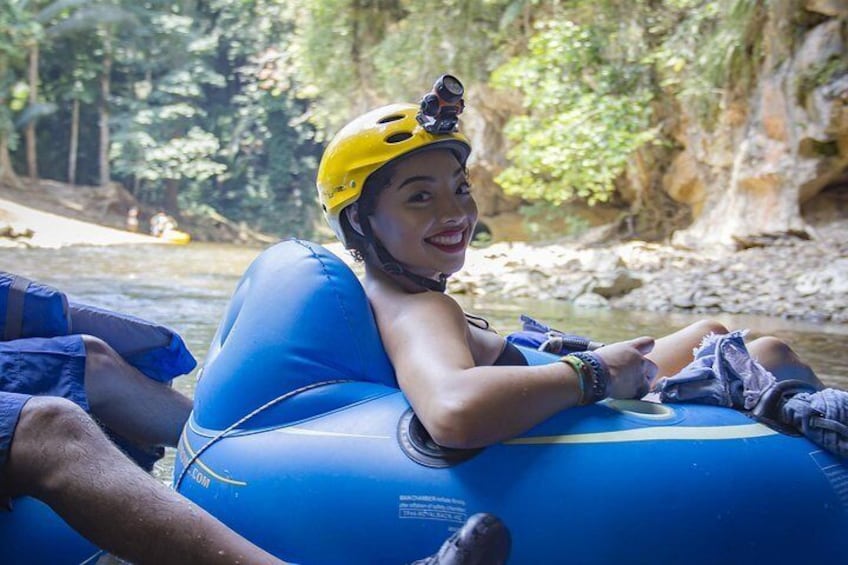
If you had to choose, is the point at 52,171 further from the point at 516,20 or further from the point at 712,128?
the point at 712,128

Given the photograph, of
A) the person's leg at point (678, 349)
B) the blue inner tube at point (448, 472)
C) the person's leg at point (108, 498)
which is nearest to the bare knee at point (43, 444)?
the person's leg at point (108, 498)

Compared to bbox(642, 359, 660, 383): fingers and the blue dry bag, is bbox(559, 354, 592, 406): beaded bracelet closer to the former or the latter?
bbox(642, 359, 660, 383): fingers

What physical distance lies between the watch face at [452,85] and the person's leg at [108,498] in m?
1.16

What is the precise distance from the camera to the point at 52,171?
1139 inches

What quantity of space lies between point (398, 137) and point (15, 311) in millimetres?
1050

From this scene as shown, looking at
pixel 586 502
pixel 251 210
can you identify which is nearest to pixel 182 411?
pixel 586 502

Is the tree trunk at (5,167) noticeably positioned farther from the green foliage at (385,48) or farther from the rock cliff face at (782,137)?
the rock cliff face at (782,137)

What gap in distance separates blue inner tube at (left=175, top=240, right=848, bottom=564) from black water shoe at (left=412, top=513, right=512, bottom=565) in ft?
0.17

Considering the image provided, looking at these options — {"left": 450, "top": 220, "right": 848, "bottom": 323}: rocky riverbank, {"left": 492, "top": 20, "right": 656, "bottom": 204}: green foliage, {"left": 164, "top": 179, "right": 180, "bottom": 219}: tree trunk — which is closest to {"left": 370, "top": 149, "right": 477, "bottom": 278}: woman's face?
{"left": 450, "top": 220, "right": 848, "bottom": 323}: rocky riverbank

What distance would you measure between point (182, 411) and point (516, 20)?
529 inches

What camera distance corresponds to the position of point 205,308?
7.89 m

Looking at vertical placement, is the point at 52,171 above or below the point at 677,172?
below

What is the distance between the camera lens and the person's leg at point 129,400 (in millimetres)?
2357

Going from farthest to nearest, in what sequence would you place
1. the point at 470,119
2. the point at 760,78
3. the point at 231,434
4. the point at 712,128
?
the point at 470,119 → the point at 712,128 → the point at 760,78 → the point at 231,434
